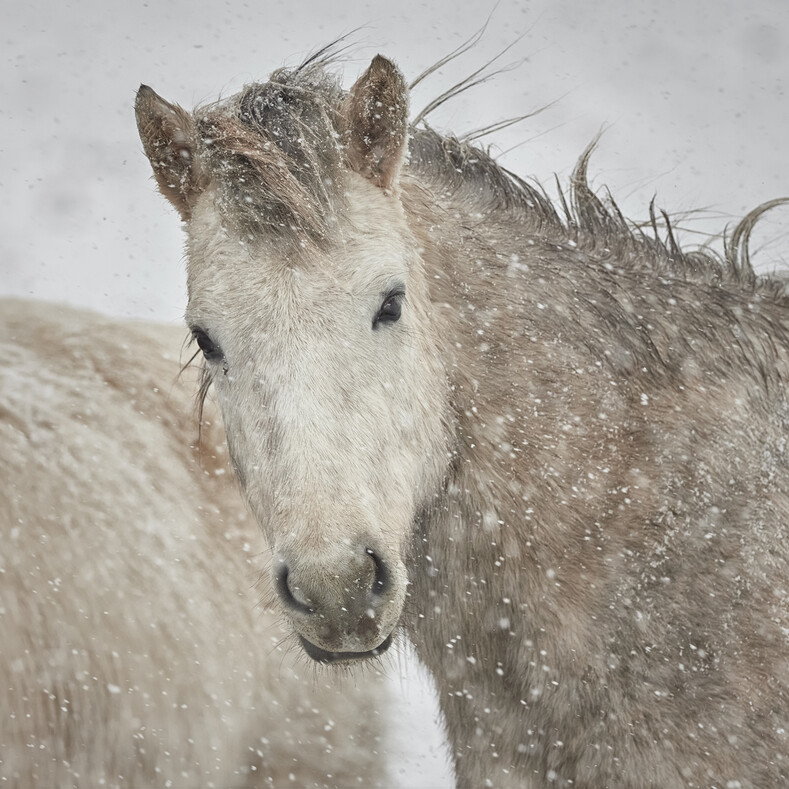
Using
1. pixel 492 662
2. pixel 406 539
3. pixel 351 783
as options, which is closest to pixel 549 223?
pixel 406 539

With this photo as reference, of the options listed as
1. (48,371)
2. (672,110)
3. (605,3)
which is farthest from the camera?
(605,3)

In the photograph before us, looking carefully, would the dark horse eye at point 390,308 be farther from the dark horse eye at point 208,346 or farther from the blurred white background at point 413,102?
the blurred white background at point 413,102

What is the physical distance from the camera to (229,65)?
9.00 m

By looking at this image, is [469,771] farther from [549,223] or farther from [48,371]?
[48,371]

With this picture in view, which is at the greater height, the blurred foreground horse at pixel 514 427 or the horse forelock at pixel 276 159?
the horse forelock at pixel 276 159

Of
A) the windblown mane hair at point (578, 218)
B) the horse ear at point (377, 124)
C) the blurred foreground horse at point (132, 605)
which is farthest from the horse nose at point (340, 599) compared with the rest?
the blurred foreground horse at point (132, 605)

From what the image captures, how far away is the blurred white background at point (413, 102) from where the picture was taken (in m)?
7.68

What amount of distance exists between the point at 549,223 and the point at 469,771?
1.67 m

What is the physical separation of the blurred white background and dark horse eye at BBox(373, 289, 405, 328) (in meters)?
5.41

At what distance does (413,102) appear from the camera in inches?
311

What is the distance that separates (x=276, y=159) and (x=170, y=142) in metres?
0.36

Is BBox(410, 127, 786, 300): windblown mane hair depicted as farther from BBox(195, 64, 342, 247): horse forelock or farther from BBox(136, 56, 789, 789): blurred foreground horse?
BBox(195, 64, 342, 247): horse forelock

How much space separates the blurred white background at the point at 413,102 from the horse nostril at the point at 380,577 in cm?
575

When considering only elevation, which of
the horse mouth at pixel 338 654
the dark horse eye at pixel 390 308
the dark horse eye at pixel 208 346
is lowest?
the horse mouth at pixel 338 654
